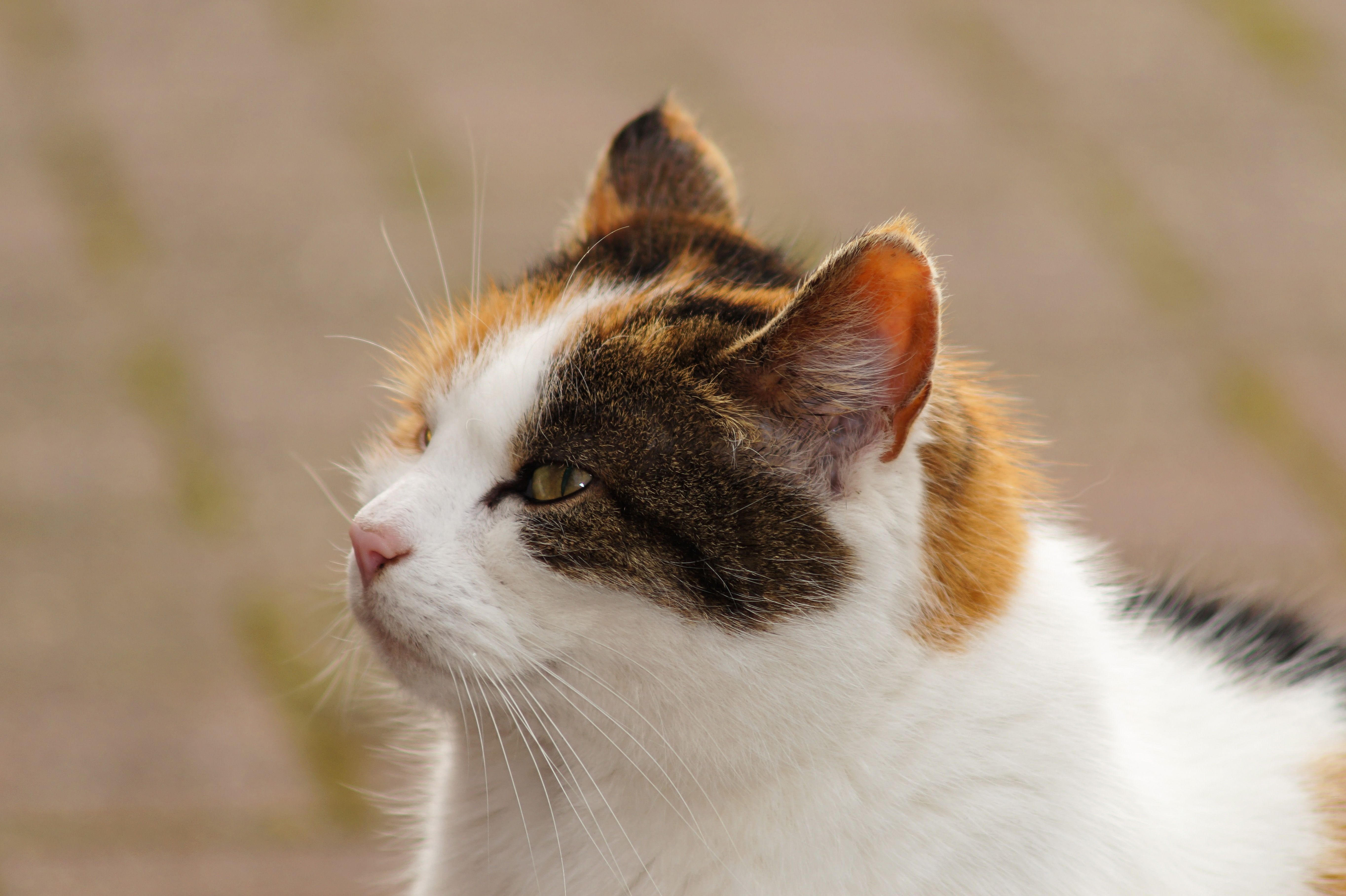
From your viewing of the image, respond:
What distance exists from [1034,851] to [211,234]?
110 inches

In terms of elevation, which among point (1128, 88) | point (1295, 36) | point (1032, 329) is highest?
point (1295, 36)

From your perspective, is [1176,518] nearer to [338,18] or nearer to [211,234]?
[211,234]

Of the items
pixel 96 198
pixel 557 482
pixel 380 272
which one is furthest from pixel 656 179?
pixel 96 198

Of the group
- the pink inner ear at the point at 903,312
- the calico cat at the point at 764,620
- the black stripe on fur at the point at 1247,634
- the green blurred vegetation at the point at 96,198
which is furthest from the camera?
the green blurred vegetation at the point at 96,198

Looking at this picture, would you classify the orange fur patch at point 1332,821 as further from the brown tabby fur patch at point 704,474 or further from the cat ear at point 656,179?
the cat ear at point 656,179

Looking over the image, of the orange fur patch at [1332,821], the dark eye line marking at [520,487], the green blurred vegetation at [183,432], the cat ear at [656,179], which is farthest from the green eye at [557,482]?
the green blurred vegetation at [183,432]

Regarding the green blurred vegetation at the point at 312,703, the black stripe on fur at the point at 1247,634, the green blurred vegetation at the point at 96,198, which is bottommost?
the green blurred vegetation at the point at 312,703

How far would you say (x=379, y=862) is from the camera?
232cm

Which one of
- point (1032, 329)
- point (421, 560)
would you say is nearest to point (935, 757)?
point (421, 560)

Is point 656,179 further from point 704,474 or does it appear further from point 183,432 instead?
point 183,432

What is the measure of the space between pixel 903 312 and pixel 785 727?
40cm

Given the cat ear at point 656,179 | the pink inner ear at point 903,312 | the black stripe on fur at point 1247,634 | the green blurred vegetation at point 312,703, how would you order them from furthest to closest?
the green blurred vegetation at point 312,703, the black stripe on fur at point 1247,634, the cat ear at point 656,179, the pink inner ear at point 903,312

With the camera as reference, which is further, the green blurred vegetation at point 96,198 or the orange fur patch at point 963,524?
the green blurred vegetation at point 96,198

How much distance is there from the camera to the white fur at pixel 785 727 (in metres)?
1.29
